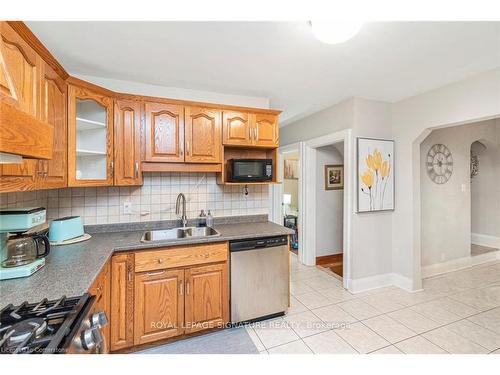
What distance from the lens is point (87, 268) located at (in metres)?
1.40

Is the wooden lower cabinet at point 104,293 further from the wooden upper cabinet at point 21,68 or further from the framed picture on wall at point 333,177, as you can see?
the framed picture on wall at point 333,177

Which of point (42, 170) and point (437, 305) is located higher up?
point (42, 170)

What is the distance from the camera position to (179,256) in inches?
75.8

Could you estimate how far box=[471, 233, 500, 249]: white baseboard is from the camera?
4230 mm

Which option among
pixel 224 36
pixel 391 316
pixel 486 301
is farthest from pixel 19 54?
pixel 486 301

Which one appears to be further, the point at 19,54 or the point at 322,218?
the point at 322,218

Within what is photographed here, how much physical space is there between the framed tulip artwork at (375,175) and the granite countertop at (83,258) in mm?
1238

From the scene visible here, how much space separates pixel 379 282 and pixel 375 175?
1359mm

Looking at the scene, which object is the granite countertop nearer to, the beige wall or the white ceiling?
the white ceiling

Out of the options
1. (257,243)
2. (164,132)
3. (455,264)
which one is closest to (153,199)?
(164,132)

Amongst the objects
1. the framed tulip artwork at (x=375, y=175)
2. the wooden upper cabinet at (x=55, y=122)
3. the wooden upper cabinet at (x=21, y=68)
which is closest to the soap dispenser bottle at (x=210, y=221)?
the wooden upper cabinet at (x=55, y=122)

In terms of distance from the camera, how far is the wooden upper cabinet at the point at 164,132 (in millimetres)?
2191
